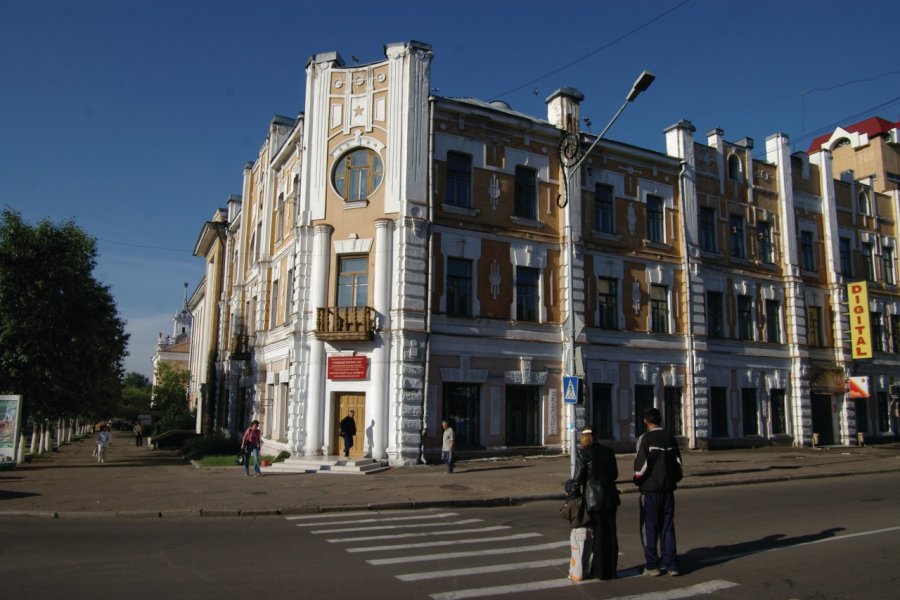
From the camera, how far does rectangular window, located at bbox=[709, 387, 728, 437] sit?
28.8 meters

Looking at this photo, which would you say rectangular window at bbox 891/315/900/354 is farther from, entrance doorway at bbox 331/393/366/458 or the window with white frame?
entrance doorway at bbox 331/393/366/458

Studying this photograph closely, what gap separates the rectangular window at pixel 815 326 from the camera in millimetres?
32500

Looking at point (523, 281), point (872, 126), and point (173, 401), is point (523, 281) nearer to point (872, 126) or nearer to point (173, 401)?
point (872, 126)

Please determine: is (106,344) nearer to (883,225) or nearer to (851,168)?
(883,225)

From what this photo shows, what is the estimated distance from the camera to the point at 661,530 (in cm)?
792

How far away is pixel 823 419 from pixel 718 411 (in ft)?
22.2

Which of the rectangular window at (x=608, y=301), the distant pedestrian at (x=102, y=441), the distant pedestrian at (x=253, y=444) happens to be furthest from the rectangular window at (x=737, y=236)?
the distant pedestrian at (x=102, y=441)

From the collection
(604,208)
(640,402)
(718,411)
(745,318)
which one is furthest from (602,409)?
(745,318)

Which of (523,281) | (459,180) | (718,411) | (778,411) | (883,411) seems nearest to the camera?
(459,180)

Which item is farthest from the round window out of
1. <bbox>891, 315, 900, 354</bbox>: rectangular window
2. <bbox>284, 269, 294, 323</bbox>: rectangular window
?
<bbox>891, 315, 900, 354</bbox>: rectangular window

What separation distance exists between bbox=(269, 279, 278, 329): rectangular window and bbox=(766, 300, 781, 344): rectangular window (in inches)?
865

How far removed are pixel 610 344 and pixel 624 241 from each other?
4.34 metres

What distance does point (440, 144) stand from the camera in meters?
24.1

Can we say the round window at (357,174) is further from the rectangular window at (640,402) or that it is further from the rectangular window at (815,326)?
the rectangular window at (815,326)
